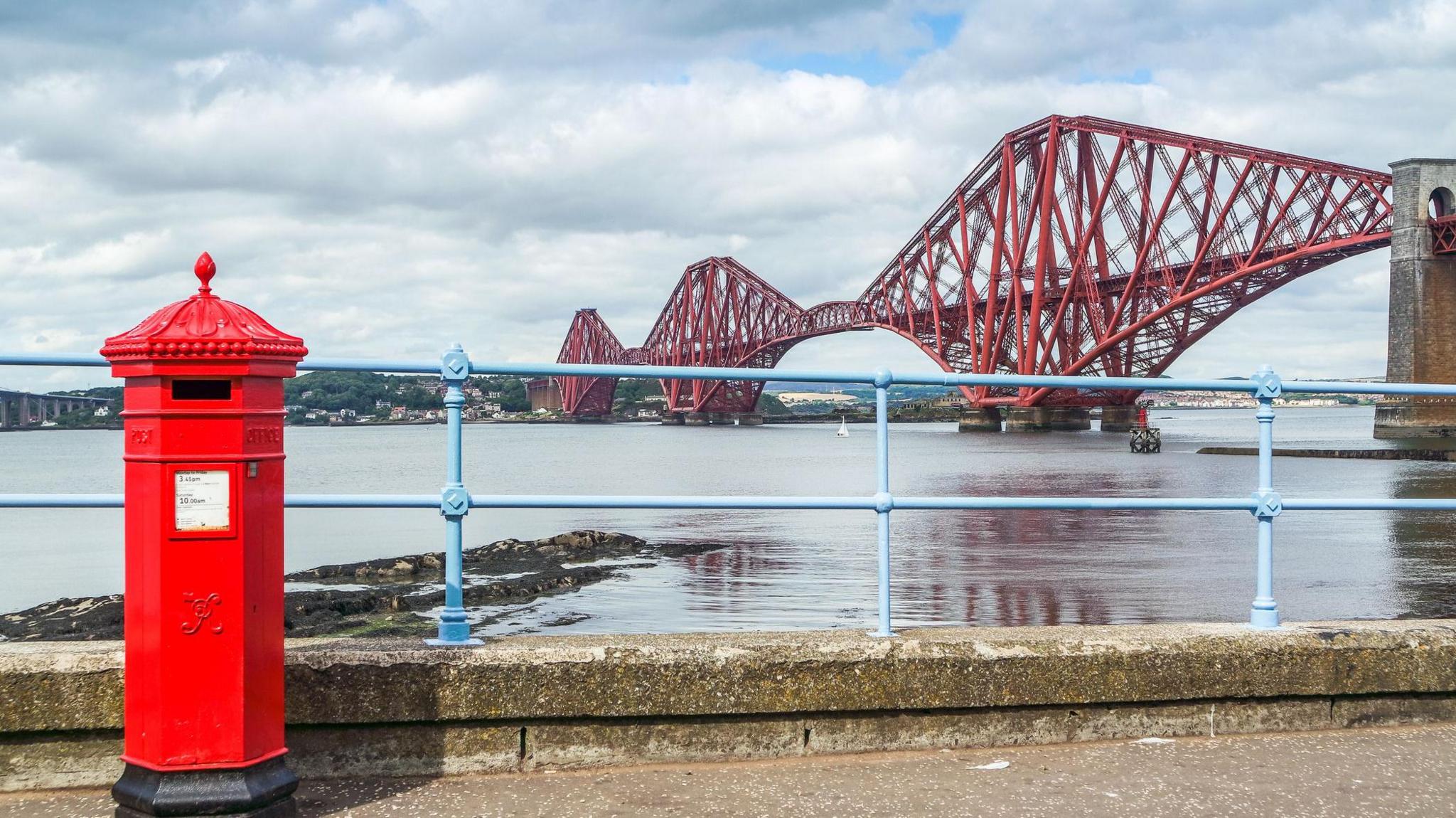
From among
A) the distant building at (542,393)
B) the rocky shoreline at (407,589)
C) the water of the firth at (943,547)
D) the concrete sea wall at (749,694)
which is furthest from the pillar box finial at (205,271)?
the distant building at (542,393)

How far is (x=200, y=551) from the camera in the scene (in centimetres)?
269

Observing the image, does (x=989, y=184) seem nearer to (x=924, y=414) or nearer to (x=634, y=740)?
(x=924, y=414)

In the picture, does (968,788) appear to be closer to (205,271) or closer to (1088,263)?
(205,271)

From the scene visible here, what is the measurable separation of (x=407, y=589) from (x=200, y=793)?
9742 millimetres

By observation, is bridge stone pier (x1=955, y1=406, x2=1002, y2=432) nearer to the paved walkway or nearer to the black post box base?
the paved walkway

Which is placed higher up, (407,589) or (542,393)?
(542,393)

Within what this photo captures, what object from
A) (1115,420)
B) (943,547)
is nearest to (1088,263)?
(1115,420)

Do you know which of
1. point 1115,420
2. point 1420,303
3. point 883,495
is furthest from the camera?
point 1115,420

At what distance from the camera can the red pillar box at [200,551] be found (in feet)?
8.79

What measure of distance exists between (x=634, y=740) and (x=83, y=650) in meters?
1.36

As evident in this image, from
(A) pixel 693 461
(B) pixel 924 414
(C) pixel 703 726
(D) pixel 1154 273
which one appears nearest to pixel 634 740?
(C) pixel 703 726

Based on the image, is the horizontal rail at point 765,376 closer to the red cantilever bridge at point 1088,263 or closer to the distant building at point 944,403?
the red cantilever bridge at point 1088,263

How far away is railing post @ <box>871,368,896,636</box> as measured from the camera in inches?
137

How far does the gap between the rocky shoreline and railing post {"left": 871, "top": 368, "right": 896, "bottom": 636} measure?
549 cm
